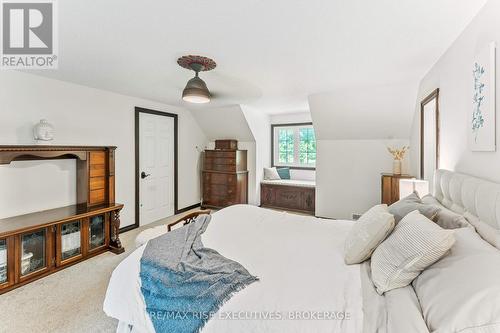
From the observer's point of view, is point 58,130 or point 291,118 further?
point 291,118

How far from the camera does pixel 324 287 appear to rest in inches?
49.3

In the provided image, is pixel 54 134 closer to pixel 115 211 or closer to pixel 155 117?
pixel 115 211

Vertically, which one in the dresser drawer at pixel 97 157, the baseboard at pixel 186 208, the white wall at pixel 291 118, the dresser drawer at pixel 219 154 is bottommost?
the baseboard at pixel 186 208

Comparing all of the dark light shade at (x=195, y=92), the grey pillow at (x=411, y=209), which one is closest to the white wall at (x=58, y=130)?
the dark light shade at (x=195, y=92)

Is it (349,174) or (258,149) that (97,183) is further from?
(349,174)

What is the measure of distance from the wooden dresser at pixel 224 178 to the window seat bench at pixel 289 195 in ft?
1.62

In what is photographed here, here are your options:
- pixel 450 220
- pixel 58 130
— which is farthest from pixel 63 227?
pixel 450 220

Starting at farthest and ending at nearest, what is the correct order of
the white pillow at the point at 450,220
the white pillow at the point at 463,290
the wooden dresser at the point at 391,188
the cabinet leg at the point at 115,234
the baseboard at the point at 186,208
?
the baseboard at the point at 186,208 < the wooden dresser at the point at 391,188 < the cabinet leg at the point at 115,234 < the white pillow at the point at 450,220 < the white pillow at the point at 463,290

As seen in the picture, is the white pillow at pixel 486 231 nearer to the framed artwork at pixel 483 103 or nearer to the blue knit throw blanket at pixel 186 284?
the framed artwork at pixel 483 103

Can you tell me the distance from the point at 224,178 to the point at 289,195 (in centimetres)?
149

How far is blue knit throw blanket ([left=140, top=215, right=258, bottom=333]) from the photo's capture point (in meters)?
1.21

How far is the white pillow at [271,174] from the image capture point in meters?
5.71

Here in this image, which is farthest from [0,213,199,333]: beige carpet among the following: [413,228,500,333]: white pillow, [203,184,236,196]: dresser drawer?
[203,184,236,196]: dresser drawer

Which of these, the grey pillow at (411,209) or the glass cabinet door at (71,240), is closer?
the grey pillow at (411,209)
